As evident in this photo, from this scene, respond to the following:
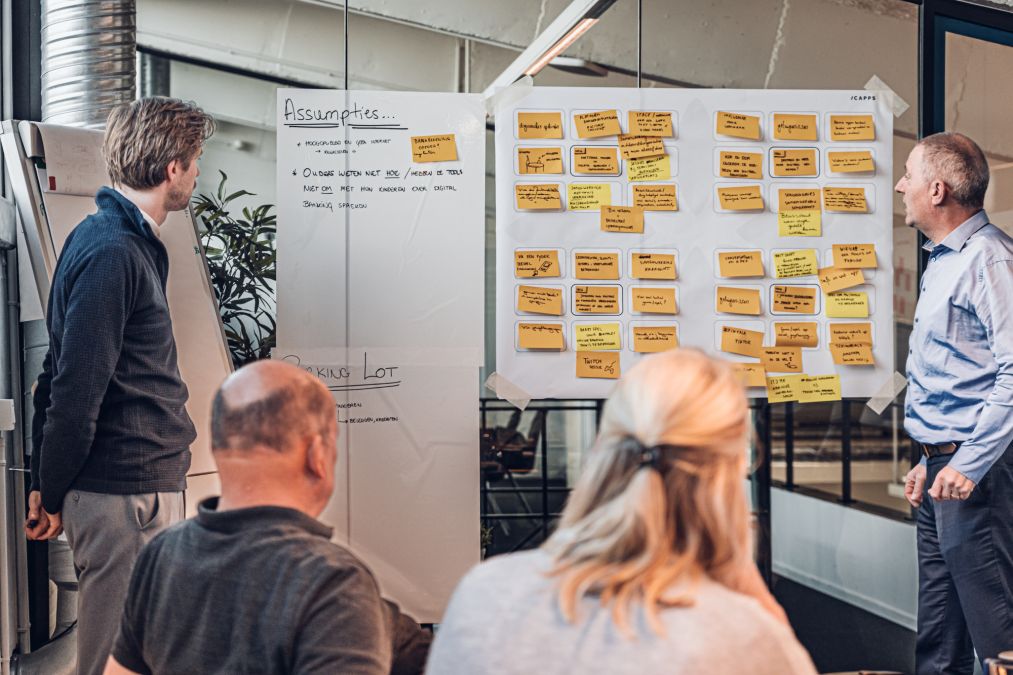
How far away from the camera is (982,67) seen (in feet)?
12.1

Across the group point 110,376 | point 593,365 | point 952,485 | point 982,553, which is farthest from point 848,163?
point 110,376

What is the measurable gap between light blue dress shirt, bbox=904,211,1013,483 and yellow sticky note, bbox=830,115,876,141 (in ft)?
2.06

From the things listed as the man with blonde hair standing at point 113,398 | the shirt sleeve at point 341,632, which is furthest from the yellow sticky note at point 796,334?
the shirt sleeve at point 341,632

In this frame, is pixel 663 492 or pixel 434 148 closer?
pixel 663 492

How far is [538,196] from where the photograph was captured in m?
3.30

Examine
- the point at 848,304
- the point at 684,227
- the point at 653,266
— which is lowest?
the point at 848,304

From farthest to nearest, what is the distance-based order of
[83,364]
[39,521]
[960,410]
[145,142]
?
[960,410] < [145,142] < [39,521] < [83,364]

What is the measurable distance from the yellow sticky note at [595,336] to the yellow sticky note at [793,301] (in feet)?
1.73

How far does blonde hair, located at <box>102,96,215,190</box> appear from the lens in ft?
8.11

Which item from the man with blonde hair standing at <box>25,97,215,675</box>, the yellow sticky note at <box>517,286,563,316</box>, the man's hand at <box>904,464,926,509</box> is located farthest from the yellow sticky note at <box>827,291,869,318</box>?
the man with blonde hair standing at <box>25,97,215,675</box>

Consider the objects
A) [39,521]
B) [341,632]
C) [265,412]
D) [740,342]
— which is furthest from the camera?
[740,342]

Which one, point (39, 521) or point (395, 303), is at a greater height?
point (395, 303)

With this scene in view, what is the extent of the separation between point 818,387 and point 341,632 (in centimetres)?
237

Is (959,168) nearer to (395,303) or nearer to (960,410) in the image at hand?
(960,410)
